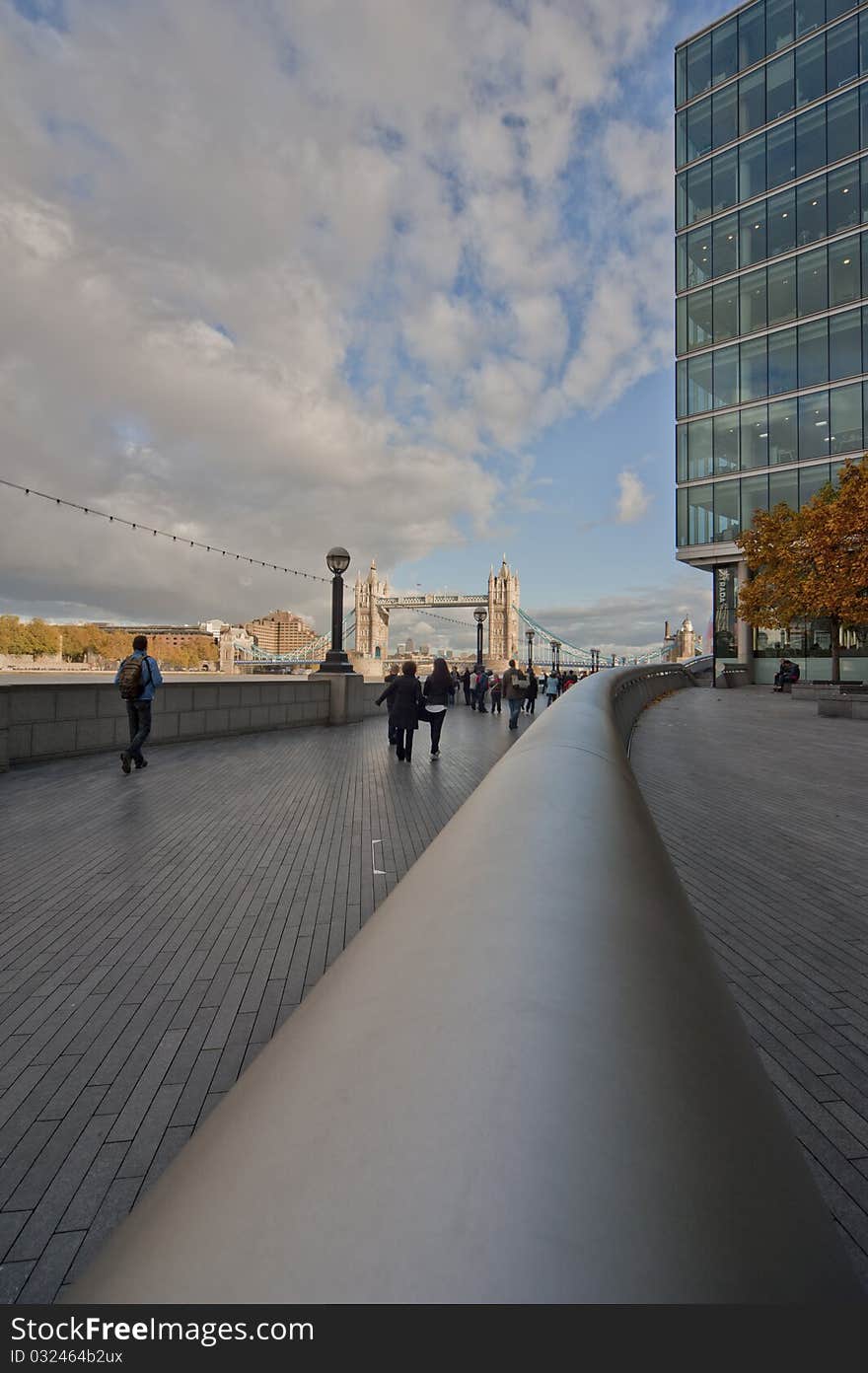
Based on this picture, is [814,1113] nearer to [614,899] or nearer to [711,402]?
[614,899]

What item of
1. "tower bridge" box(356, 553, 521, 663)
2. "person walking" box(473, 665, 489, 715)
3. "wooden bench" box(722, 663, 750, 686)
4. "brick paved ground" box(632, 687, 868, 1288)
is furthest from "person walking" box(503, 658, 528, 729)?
"tower bridge" box(356, 553, 521, 663)

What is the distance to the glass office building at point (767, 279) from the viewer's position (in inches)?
1350

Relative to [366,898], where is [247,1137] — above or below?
above

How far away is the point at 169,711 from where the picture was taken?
464 inches

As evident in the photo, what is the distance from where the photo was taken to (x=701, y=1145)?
790 mm

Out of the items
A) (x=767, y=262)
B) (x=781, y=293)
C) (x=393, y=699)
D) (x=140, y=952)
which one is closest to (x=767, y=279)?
(x=767, y=262)

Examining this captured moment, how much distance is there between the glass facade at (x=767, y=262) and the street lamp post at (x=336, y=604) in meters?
27.0

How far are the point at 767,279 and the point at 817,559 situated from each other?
23.8 metres

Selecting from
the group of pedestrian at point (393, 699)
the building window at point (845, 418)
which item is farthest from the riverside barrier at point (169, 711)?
the building window at point (845, 418)

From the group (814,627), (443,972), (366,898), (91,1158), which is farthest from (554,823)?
(814,627)

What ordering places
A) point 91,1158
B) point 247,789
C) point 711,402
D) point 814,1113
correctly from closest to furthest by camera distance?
point 91,1158, point 814,1113, point 247,789, point 711,402

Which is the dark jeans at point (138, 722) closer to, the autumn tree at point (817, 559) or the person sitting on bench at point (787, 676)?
the autumn tree at point (817, 559)

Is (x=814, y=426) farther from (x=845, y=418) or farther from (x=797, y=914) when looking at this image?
(x=797, y=914)

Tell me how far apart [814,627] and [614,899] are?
128 feet
